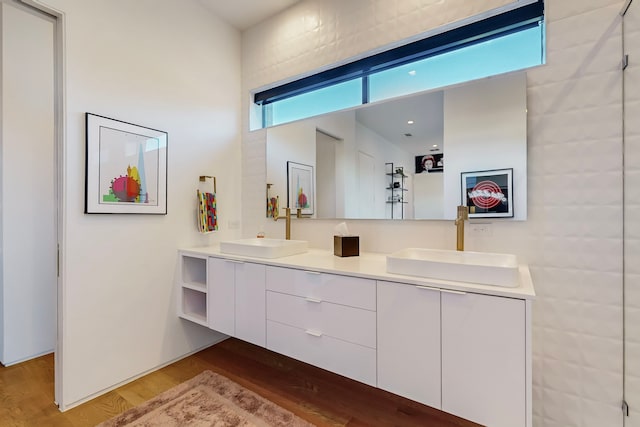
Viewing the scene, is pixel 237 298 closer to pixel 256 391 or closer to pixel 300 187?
pixel 256 391

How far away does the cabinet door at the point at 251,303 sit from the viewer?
1.92m

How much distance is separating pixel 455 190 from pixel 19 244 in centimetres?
341

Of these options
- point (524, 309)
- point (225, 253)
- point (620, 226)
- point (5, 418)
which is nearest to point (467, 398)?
point (524, 309)

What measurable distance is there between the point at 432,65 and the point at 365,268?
4.82 feet

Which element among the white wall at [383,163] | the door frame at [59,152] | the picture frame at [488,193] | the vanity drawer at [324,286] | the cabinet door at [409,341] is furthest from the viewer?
the white wall at [383,163]

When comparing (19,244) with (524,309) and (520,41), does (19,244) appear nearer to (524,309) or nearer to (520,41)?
(524,309)

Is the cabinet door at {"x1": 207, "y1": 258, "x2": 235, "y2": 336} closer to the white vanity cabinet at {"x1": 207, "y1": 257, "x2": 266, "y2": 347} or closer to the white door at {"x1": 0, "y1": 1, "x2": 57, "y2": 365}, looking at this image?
the white vanity cabinet at {"x1": 207, "y1": 257, "x2": 266, "y2": 347}

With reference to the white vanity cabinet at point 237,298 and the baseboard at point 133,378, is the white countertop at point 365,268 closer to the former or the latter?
the white vanity cabinet at point 237,298

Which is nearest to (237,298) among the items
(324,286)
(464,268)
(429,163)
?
(324,286)

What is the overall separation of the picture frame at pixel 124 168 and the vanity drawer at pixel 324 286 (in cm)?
114

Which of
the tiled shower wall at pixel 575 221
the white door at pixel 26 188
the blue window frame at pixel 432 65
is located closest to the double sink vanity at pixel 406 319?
the tiled shower wall at pixel 575 221

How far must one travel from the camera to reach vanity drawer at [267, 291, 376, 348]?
150 cm

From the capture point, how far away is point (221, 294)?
2150 millimetres

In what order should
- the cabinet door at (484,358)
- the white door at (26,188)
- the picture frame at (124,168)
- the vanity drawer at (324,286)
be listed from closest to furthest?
1. the cabinet door at (484,358)
2. the vanity drawer at (324,286)
3. the picture frame at (124,168)
4. the white door at (26,188)
